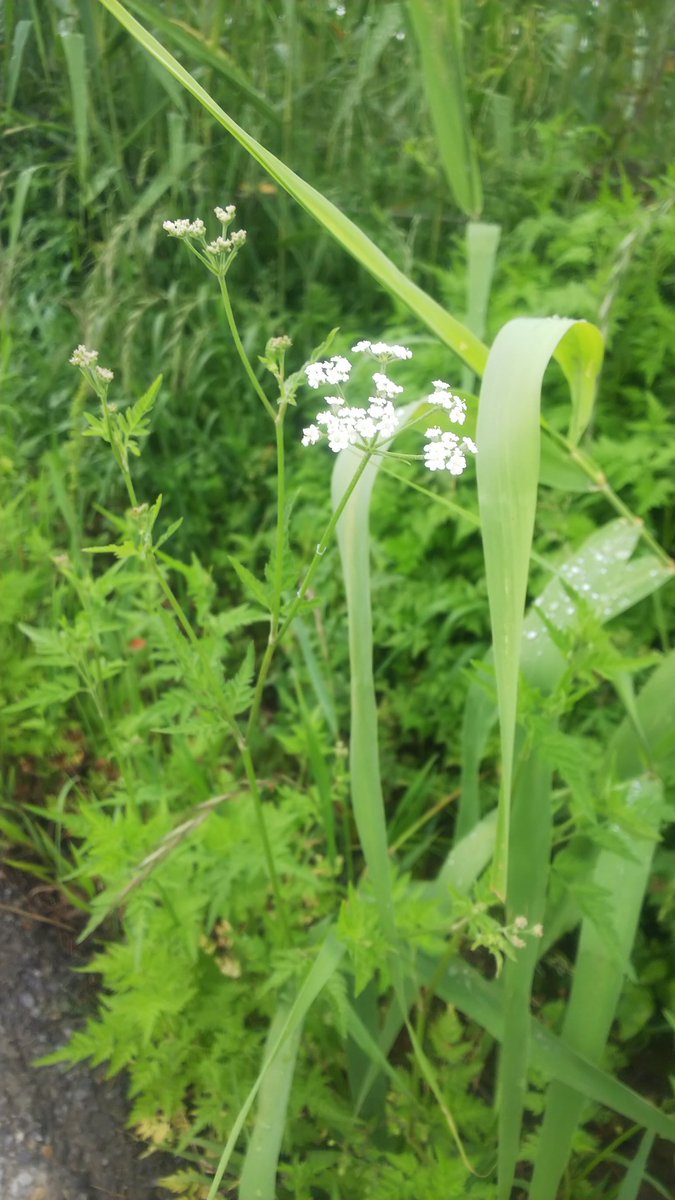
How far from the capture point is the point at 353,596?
67cm

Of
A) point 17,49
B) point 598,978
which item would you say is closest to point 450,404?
point 598,978

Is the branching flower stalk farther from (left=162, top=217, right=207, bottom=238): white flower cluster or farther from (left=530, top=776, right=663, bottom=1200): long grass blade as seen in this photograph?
(left=530, top=776, right=663, bottom=1200): long grass blade

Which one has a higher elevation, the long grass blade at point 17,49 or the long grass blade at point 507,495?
the long grass blade at point 17,49

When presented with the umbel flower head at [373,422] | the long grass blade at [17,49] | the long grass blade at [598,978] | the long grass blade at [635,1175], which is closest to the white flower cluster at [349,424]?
the umbel flower head at [373,422]

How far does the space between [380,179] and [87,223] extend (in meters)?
0.58

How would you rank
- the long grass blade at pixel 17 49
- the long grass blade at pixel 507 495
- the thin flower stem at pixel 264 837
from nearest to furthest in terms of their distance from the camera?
1. the long grass blade at pixel 507 495
2. the thin flower stem at pixel 264 837
3. the long grass blade at pixel 17 49

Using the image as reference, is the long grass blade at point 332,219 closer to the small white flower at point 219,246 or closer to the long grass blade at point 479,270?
the small white flower at point 219,246

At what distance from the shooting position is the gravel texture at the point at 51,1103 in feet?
3.00

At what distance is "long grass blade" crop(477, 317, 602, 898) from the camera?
1.51 feet

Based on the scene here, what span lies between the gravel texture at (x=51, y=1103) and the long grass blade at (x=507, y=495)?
72 centimetres

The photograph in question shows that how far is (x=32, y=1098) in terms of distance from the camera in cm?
97

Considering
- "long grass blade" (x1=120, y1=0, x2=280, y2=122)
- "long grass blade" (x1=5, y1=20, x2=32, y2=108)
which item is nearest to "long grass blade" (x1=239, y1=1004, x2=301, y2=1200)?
"long grass blade" (x1=120, y1=0, x2=280, y2=122)

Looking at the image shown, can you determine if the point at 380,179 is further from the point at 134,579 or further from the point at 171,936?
the point at 171,936

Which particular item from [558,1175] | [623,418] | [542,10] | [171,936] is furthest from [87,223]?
[558,1175]
